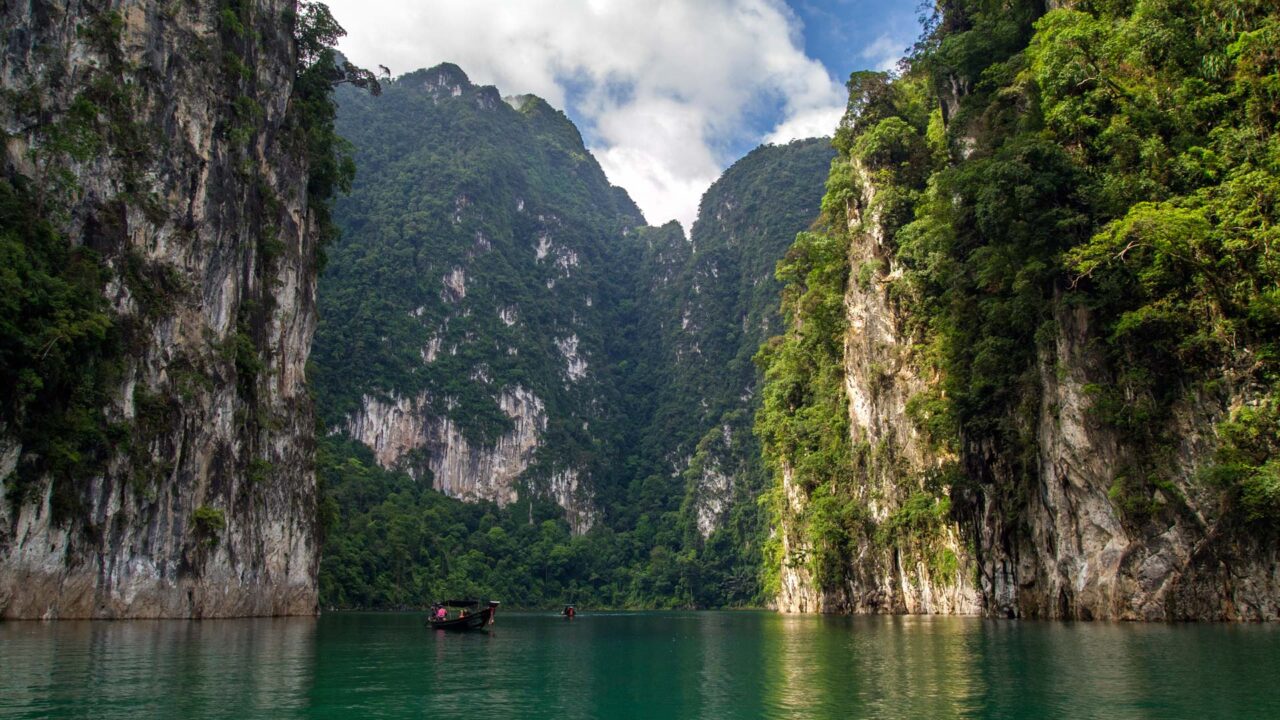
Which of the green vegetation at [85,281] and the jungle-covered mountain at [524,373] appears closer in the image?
the green vegetation at [85,281]

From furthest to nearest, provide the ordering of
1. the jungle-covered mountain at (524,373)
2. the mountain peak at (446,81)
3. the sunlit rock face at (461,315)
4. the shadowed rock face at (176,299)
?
the mountain peak at (446,81) < the sunlit rock face at (461,315) < the jungle-covered mountain at (524,373) < the shadowed rock face at (176,299)

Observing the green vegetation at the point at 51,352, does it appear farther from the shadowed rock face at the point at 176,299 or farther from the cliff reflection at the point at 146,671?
the cliff reflection at the point at 146,671

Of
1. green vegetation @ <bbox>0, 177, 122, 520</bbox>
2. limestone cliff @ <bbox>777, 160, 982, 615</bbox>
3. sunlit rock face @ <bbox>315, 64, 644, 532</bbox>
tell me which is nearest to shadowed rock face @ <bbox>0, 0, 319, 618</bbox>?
green vegetation @ <bbox>0, 177, 122, 520</bbox>

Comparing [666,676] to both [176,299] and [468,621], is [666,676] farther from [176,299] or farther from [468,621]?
[176,299]

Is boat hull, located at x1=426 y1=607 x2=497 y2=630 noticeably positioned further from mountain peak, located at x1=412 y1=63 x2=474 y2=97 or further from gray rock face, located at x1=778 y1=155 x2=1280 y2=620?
mountain peak, located at x1=412 y1=63 x2=474 y2=97

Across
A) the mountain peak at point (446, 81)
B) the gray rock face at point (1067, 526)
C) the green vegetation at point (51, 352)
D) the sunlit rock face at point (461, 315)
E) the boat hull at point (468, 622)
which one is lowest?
the boat hull at point (468, 622)

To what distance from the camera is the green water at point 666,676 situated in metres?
11.4

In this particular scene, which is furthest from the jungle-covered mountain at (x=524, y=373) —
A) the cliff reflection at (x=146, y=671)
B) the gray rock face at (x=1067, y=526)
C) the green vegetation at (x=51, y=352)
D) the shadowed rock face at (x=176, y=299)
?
the gray rock face at (x=1067, y=526)

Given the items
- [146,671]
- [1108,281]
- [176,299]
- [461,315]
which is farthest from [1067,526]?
[461,315]

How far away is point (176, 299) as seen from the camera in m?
32.8

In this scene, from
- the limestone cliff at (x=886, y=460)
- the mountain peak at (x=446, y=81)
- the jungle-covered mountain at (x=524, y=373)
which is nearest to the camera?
the limestone cliff at (x=886, y=460)

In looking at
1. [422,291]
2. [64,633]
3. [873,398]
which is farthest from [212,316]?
[422,291]

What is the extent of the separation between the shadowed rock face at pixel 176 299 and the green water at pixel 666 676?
489cm

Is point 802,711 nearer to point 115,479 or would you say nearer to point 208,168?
point 115,479
